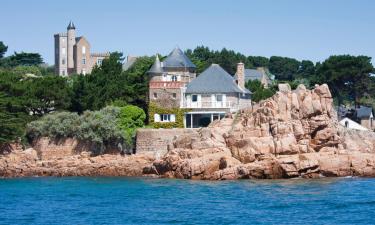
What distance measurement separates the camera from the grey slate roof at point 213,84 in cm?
6444

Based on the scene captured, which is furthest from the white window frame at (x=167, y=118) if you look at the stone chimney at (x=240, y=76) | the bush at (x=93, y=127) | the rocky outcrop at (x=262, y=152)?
the rocky outcrop at (x=262, y=152)

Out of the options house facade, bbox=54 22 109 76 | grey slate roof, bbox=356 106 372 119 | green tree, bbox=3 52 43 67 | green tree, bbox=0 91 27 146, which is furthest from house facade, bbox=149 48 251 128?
green tree, bbox=3 52 43 67

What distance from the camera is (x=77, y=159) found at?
5797 centimetres

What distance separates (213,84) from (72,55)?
4049 cm

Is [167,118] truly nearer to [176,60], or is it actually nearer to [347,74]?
[176,60]

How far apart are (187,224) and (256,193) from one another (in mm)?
9077

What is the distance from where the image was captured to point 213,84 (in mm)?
64875

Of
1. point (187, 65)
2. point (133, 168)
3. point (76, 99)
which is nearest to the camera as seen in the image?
point (133, 168)

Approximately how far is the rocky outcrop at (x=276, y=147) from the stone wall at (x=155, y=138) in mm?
4462

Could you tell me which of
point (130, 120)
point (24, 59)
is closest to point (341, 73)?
point (130, 120)

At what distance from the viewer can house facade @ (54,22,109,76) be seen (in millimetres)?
101500

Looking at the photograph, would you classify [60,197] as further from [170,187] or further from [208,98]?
[208,98]

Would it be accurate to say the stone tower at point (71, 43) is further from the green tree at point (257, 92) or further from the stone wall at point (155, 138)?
the stone wall at point (155, 138)

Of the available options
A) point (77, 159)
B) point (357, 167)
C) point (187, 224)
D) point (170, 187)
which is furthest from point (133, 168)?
point (187, 224)
